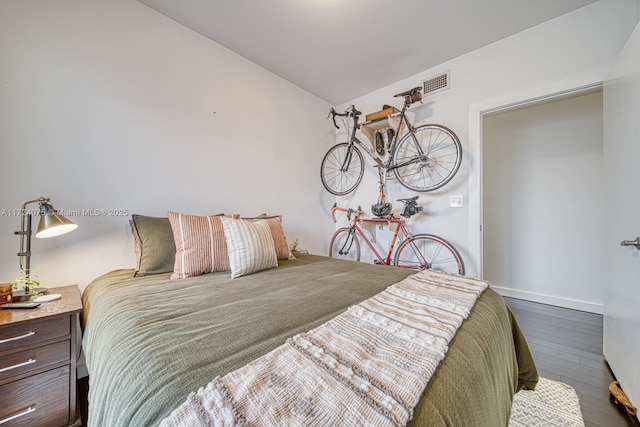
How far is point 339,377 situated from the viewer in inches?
21.5

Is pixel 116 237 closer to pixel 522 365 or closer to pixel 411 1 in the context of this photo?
pixel 522 365

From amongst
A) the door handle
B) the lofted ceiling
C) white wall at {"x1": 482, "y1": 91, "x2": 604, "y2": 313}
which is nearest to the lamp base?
the lofted ceiling

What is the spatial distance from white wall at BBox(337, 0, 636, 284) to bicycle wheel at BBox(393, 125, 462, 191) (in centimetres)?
12

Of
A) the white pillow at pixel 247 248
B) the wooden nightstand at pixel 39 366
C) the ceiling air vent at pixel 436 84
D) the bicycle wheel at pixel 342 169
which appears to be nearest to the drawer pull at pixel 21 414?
the wooden nightstand at pixel 39 366

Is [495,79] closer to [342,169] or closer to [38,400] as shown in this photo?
[342,169]

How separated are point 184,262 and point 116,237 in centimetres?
63

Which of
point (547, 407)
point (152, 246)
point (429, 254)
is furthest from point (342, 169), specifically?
point (547, 407)

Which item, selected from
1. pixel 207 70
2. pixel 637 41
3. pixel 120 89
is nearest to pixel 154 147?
pixel 120 89

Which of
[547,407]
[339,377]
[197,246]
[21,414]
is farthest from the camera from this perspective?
[197,246]

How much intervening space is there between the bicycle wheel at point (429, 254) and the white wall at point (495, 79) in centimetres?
12

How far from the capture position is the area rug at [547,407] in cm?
124

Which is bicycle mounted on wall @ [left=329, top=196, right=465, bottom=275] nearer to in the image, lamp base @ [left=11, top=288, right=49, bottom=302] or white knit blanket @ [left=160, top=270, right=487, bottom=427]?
white knit blanket @ [left=160, top=270, right=487, bottom=427]

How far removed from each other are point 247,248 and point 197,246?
32 cm

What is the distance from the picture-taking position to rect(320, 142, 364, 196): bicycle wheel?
10.7 ft
